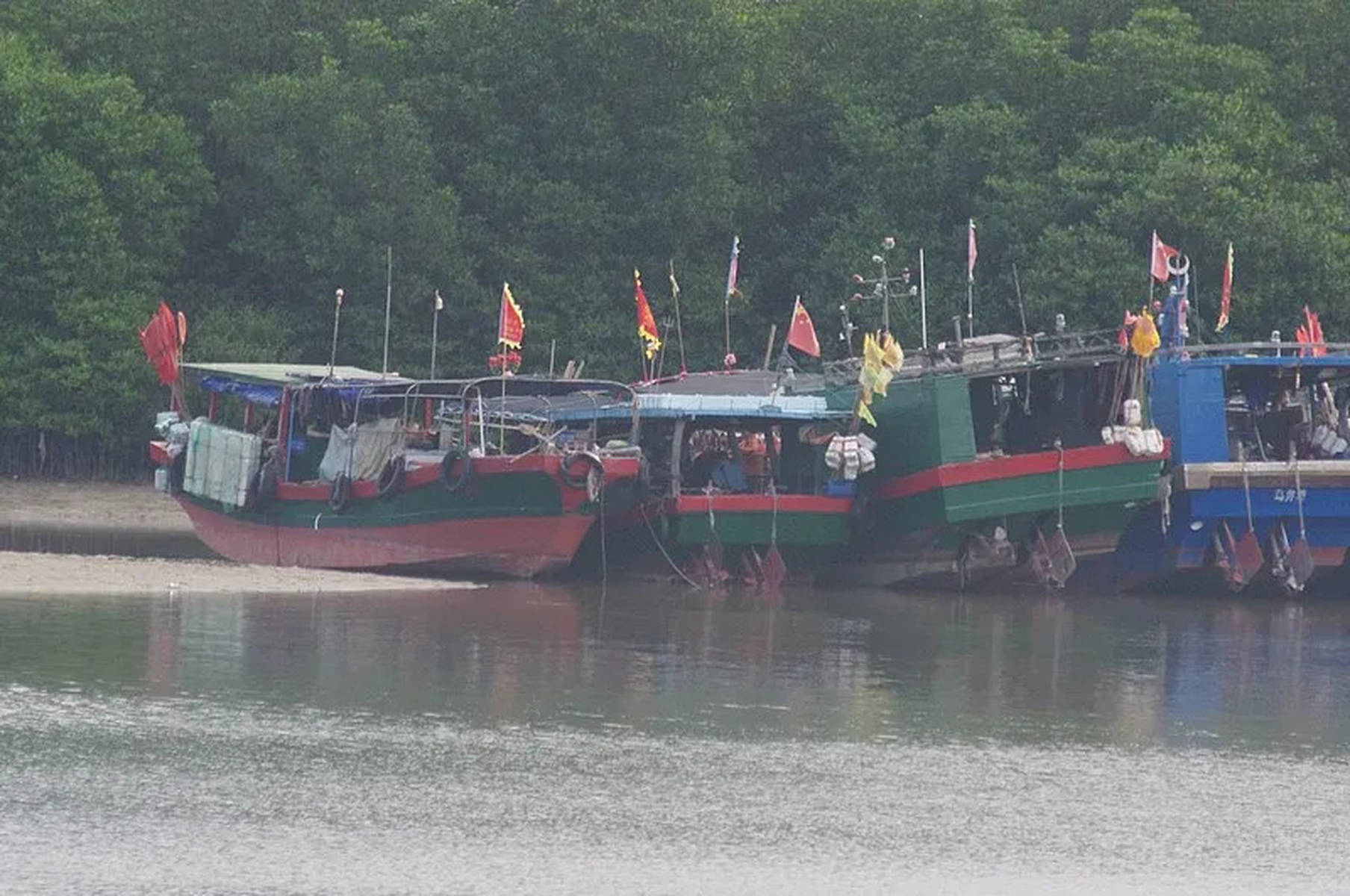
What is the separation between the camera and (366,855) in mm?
14594

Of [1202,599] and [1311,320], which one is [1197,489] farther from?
[1311,320]

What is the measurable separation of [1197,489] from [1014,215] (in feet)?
42.6

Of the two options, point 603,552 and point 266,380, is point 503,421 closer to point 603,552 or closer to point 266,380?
point 603,552

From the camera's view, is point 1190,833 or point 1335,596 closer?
point 1190,833

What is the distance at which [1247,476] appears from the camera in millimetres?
29953

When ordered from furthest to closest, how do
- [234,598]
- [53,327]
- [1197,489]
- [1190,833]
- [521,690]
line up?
[53,327] < [1197,489] < [234,598] < [521,690] < [1190,833]

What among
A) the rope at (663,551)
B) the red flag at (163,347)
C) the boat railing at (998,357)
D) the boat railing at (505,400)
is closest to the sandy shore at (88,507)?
the red flag at (163,347)

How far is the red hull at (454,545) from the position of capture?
29.4 meters

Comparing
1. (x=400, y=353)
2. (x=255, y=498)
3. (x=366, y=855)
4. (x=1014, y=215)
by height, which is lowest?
(x=366, y=855)

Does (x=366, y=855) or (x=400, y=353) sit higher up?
(x=400, y=353)

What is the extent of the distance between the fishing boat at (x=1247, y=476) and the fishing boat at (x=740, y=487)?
12.6 ft

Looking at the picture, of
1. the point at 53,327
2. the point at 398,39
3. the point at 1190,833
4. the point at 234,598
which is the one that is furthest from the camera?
the point at 398,39

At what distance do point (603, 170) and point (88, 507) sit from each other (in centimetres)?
1076

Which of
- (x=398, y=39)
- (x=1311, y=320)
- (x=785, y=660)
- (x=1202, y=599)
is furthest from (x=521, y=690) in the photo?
Result: (x=398, y=39)
